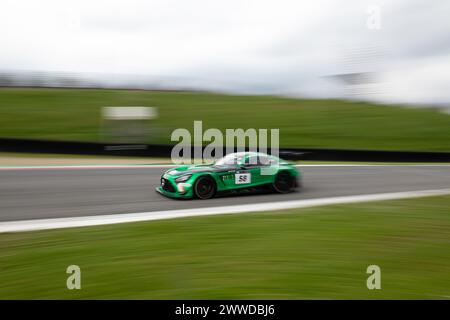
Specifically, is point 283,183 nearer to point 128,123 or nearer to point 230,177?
point 230,177

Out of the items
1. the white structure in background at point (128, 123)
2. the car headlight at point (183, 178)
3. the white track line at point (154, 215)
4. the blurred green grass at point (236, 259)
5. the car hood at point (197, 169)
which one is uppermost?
the white structure in background at point (128, 123)

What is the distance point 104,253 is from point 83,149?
11541mm

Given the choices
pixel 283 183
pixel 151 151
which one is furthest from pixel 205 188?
pixel 151 151

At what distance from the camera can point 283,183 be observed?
32.0ft

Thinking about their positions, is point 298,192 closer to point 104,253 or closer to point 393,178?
point 393,178

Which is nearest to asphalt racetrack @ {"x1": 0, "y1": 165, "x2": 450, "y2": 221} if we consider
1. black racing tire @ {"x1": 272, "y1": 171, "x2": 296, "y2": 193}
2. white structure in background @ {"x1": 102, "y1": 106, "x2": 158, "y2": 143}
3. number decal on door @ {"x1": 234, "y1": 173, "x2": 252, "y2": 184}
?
black racing tire @ {"x1": 272, "y1": 171, "x2": 296, "y2": 193}

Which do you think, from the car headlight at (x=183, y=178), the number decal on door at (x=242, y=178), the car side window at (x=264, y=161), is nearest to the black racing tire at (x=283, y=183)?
the car side window at (x=264, y=161)

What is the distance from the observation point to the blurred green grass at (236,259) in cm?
403

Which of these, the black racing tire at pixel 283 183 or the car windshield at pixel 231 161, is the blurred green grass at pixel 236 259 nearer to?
the car windshield at pixel 231 161

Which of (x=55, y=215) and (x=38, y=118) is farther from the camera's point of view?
(x=38, y=118)

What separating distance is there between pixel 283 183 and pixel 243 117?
16.3 metres

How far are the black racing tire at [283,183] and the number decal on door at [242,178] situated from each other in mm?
714
